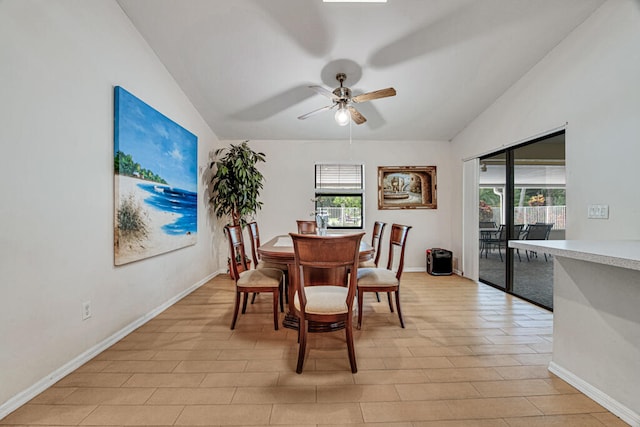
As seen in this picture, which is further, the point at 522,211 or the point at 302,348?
the point at 522,211

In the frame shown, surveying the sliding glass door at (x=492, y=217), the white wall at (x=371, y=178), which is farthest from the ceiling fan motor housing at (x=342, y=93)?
the sliding glass door at (x=492, y=217)

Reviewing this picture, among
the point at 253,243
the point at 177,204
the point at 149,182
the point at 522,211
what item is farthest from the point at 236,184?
the point at 522,211

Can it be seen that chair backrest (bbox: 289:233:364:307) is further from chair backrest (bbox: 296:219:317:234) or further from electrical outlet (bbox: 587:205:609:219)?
chair backrest (bbox: 296:219:317:234)

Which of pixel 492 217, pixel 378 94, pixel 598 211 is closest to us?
pixel 598 211

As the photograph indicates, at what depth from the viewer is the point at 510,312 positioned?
295cm

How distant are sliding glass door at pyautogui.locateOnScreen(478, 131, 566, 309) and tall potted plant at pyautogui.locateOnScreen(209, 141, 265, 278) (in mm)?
3436

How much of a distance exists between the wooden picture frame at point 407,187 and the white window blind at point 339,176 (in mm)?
385

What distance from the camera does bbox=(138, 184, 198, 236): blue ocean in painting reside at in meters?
2.83

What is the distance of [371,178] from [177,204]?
3068 mm

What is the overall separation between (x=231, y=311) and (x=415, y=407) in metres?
2.08

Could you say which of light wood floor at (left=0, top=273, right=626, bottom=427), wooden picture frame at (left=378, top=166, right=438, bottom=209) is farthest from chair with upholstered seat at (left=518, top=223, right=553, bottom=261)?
wooden picture frame at (left=378, top=166, right=438, bottom=209)

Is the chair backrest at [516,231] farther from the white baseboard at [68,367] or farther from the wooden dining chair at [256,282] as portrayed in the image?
the white baseboard at [68,367]

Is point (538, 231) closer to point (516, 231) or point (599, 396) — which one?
point (516, 231)

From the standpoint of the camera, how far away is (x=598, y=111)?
7.52 feet
